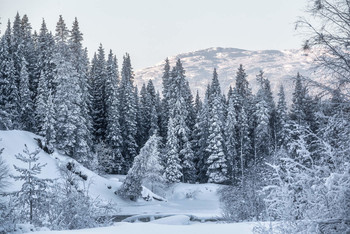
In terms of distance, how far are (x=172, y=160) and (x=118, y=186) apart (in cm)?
970

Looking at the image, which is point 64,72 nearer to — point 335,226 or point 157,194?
point 157,194

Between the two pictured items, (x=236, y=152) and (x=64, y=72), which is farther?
(x=236, y=152)

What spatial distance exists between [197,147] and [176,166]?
7571 mm

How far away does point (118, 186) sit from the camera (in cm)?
3750

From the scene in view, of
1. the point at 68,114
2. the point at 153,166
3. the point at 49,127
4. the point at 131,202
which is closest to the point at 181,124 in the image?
the point at 153,166

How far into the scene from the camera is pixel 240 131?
162ft

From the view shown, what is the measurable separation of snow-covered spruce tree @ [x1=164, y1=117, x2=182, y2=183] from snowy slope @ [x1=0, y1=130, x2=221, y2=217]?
1308mm

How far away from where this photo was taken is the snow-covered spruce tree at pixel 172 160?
44.8m

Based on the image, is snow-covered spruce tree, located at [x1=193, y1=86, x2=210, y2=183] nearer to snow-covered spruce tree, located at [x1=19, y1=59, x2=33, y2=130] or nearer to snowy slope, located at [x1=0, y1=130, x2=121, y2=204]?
snowy slope, located at [x1=0, y1=130, x2=121, y2=204]

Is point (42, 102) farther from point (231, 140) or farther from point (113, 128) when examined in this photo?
point (231, 140)

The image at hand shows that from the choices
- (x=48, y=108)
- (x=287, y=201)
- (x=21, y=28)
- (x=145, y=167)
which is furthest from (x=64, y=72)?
(x=287, y=201)

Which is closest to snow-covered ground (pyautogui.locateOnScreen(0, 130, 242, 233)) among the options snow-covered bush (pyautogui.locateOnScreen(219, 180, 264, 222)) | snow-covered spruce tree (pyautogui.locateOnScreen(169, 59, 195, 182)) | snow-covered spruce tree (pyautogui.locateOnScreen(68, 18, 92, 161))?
snow-covered spruce tree (pyautogui.locateOnScreen(68, 18, 92, 161))

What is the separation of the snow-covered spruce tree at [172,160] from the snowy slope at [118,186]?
131 centimetres

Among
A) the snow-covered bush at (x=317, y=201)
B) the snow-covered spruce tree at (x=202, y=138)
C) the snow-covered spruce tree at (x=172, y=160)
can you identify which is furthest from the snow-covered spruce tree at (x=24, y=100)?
the snow-covered bush at (x=317, y=201)
